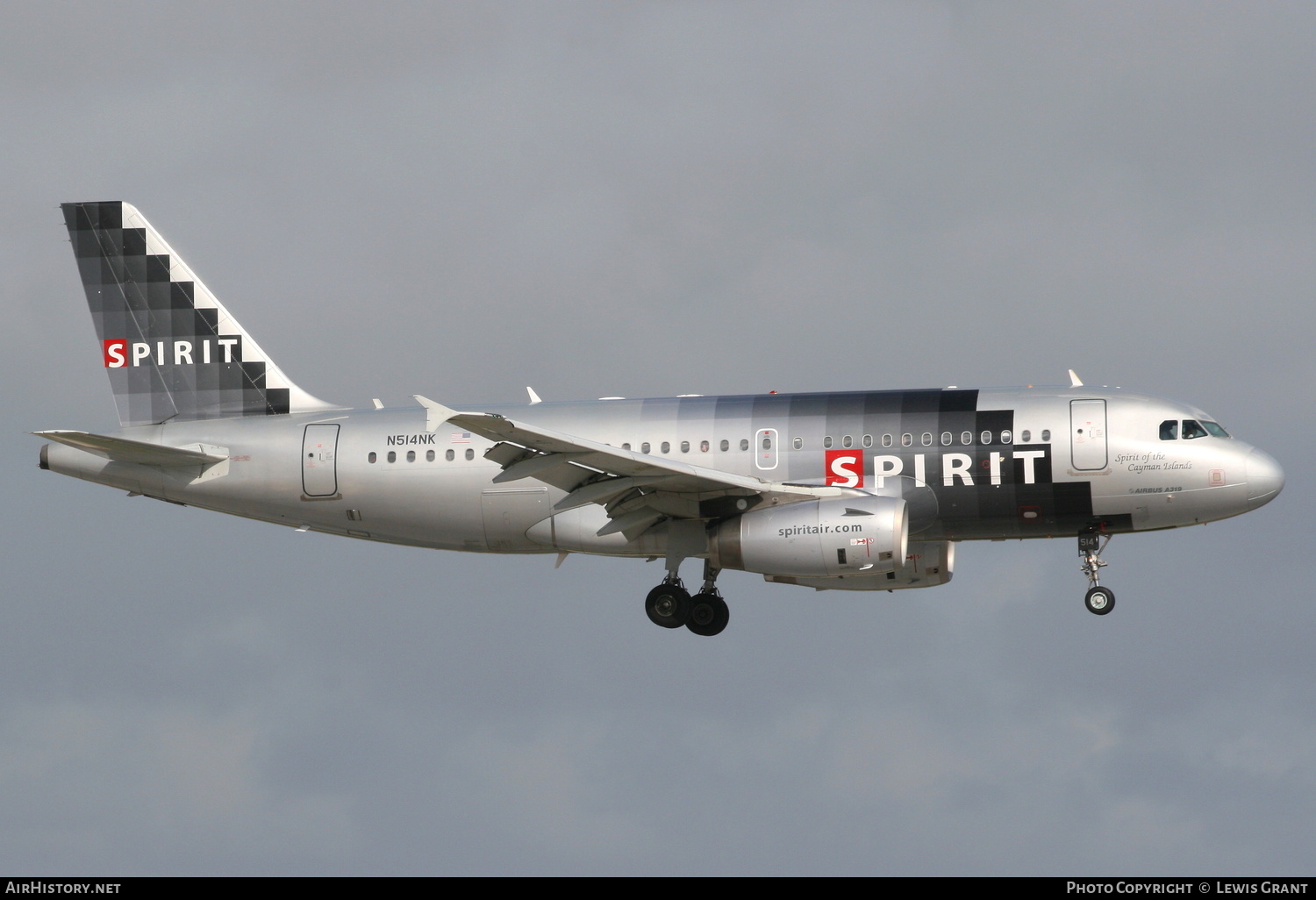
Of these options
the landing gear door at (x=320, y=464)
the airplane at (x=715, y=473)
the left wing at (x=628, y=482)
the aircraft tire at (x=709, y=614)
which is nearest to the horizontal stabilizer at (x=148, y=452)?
the airplane at (x=715, y=473)

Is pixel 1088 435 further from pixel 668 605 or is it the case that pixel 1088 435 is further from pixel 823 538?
pixel 668 605

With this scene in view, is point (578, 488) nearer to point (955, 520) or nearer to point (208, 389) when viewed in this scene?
point (955, 520)

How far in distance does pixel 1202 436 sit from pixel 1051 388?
3.35 meters

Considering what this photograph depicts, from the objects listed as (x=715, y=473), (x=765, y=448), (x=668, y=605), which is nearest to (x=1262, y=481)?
(x=765, y=448)

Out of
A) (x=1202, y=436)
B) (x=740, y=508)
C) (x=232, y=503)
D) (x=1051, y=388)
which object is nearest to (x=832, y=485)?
(x=740, y=508)

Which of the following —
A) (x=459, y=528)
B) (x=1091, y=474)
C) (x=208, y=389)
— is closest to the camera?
(x=1091, y=474)

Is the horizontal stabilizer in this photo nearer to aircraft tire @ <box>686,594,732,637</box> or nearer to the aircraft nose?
aircraft tire @ <box>686,594,732,637</box>

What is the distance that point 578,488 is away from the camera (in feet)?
114

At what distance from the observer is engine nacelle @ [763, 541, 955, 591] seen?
124ft

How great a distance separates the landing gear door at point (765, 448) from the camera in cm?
3522

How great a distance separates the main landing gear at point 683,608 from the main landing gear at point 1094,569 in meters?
7.97

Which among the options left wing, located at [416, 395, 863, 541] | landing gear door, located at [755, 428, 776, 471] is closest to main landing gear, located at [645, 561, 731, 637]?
left wing, located at [416, 395, 863, 541]

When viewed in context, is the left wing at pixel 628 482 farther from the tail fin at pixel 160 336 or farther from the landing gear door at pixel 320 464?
the tail fin at pixel 160 336

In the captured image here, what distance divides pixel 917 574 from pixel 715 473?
7.13 m
